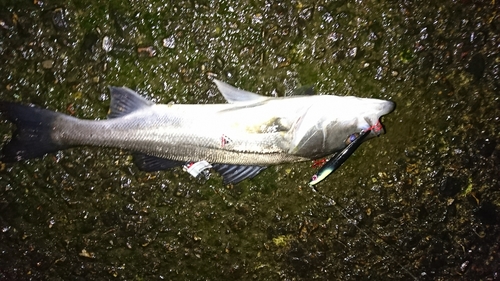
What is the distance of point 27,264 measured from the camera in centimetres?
293

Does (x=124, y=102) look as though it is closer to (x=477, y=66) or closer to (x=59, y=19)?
(x=59, y=19)

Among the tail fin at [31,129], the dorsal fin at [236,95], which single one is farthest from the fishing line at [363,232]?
the tail fin at [31,129]

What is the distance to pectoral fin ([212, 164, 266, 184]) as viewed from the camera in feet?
7.65

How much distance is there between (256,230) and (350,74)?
4.35 feet

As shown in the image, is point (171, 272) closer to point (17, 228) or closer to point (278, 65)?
point (17, 228)

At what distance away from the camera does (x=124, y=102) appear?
7.45 feet

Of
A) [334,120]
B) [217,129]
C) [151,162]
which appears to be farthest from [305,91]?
[151,162]

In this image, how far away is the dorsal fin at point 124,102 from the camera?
2260 mm

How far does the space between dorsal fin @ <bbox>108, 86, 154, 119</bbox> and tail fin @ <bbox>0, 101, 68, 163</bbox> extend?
0.34 m

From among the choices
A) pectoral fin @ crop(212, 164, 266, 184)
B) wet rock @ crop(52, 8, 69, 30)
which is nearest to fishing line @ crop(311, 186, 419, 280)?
pectoral fin @ crop(212, 164, 266, 184)

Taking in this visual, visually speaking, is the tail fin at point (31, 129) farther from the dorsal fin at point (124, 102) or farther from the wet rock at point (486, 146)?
the wet rock at point (486, 146)

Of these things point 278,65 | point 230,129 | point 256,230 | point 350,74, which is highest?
point 278,65

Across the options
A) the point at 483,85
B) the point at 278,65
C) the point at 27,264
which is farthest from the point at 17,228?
the point at 483,85

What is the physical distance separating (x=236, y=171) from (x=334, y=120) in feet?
2.27
